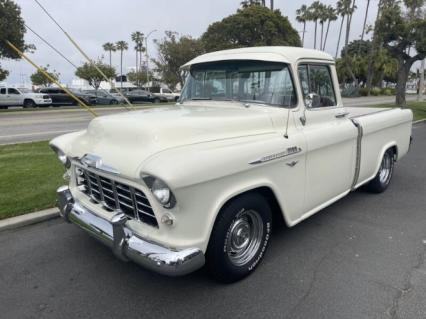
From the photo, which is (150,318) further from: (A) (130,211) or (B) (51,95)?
(B) (51,95)

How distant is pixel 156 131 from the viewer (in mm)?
2812

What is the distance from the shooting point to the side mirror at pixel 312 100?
12.2ft

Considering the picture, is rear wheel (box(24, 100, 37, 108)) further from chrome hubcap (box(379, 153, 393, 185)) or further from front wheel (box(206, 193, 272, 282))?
front wheel (box(206, 193, 272, 282))

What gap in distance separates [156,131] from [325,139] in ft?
6.11

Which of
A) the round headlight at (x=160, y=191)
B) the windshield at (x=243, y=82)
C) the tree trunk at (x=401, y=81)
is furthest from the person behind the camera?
the tree trunk at (x=401, y=81)

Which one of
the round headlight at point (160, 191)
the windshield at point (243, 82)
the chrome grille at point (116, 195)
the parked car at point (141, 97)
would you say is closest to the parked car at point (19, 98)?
the parked car at point (141, 97)

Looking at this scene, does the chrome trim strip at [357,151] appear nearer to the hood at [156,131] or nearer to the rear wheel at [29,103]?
the hood at [156,131]

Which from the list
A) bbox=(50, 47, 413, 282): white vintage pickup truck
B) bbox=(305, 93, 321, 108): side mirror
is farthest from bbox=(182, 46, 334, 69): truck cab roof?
bbox=(305, 93, 321, 108): side mirror

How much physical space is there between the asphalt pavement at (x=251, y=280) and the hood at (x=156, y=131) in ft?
3.55

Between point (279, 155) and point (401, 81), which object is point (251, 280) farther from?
point (401, 81)

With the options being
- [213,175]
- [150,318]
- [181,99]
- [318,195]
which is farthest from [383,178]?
[150,318]

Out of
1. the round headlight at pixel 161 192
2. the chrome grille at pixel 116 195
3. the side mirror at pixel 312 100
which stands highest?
the side mirror at pixel 312 100

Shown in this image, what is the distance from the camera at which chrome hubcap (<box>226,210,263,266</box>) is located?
3027 mm

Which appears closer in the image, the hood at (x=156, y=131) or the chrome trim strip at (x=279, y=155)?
the hood at (x=156, y=131)
